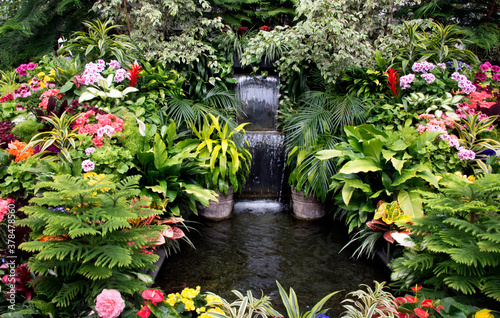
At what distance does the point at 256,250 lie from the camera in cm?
330

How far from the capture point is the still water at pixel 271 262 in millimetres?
2650

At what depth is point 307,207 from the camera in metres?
4.03

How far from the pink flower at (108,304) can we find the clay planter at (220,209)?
2.41 m

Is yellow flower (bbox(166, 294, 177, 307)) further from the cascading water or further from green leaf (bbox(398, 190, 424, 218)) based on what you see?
green leaf (bbox(398, 190, 424, 218))

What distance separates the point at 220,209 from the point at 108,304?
250cm

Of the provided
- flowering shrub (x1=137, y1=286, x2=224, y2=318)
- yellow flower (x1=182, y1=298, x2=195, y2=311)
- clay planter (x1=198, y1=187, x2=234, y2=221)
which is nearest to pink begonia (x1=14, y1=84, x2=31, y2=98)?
clay planter (x1=198, y1=187, x2=234, y2=221)

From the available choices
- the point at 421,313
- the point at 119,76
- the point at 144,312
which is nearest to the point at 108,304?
the point at 144,312

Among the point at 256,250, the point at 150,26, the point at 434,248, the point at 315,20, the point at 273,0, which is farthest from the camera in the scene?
the point at 273,0

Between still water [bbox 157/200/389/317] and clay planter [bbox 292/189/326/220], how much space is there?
9 cm

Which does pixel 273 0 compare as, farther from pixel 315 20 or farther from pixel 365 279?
pixel 365 279

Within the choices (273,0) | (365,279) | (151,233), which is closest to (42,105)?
(151,233)

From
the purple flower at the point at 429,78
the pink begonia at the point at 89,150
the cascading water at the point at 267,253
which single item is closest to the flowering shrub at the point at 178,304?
the cascading water at the point at 267,253

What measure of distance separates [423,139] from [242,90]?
3.14 metres

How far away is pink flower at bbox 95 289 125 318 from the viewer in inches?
60.5
